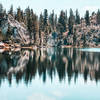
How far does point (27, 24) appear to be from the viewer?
556ft

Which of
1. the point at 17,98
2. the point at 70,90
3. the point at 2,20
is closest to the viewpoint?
the point at 17,98

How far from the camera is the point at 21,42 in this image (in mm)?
153250

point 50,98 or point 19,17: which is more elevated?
point 19,17

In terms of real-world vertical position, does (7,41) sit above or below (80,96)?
above

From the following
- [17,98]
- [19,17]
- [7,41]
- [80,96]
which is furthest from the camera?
[19,17]

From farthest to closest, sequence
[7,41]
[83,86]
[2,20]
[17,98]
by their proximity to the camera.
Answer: [2,20] → [7,41] → [83,86] → [17,98]

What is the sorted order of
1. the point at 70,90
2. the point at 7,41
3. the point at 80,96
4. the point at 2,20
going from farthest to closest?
the point at 2,20, the point at 7,41, the point at 70,90, the point at 80,96

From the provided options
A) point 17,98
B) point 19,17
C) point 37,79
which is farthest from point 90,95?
point 19,17

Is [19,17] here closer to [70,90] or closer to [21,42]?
[21,42]

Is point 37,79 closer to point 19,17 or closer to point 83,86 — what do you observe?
point 83,86

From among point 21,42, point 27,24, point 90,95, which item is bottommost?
point 90,95

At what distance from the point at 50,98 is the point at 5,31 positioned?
378 ft

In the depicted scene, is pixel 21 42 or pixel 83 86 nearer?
pixel 83 86

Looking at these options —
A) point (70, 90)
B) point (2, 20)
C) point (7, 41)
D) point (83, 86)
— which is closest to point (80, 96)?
point (70, 90)
